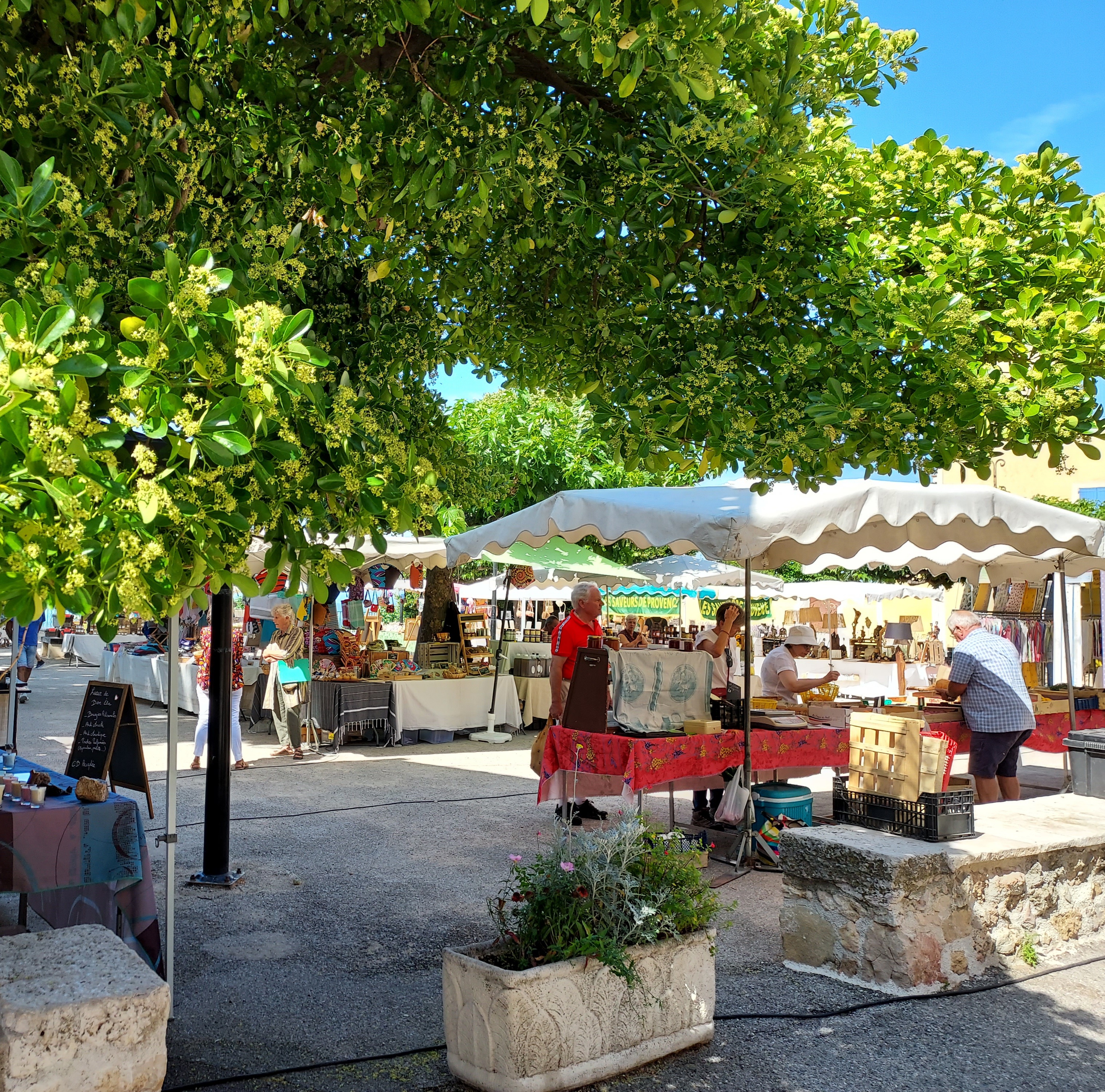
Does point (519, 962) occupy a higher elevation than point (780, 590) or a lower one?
lower

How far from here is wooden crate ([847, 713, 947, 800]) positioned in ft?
18.7

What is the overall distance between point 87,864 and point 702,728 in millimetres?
3862

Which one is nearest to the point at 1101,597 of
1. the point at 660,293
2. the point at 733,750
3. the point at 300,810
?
the point at 733,750

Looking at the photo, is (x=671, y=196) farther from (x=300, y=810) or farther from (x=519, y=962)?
(x=300, y=810)

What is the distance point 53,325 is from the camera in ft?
6.12

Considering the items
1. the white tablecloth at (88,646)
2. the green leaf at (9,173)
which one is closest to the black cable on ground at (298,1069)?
the green leaf at (9,173)

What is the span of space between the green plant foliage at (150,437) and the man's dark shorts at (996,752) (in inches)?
271

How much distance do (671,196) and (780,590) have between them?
671 inches

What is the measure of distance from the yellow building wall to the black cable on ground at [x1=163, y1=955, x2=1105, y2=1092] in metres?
23.8

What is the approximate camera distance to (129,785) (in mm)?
5219

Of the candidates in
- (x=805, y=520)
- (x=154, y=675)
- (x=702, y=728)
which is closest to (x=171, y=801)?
(x=702, y=728)

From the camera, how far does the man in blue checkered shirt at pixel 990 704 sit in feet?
25.4

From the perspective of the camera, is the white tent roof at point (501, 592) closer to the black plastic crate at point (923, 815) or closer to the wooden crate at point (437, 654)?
the wooden crate at point (437, 654)

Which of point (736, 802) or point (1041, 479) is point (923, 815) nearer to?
point (736, 802)
